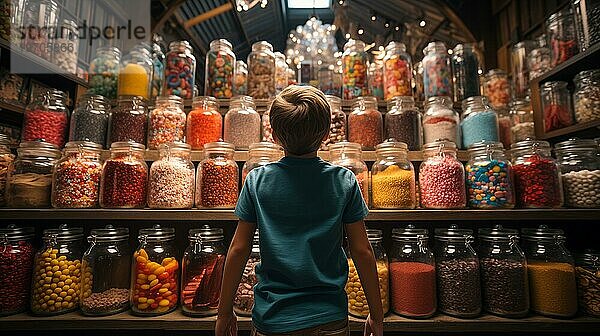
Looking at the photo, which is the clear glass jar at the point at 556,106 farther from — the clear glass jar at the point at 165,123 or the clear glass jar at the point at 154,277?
the clear glass jar at the point at 154,277

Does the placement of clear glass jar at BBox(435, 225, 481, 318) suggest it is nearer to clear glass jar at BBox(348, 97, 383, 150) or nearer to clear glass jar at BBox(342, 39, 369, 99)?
clear glass jar at BBox(348, 97, 383, 150)

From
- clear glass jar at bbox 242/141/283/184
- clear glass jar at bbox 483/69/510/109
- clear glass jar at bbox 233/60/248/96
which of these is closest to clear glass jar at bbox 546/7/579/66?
clear glass jar at bbox 483/69/510/109

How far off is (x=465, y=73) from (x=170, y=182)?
1.66 m

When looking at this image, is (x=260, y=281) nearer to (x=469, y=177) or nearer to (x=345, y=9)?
(x=469, y=177)

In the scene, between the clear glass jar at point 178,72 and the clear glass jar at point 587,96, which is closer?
the clear glass jar at point 587,96

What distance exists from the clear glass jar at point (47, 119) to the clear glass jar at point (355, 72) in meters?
1.49

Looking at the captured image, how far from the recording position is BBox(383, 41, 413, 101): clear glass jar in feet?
5.45

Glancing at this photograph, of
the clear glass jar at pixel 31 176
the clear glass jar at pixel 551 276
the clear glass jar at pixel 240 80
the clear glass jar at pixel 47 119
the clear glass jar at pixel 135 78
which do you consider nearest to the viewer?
the clear glass jar at pixel 551 276

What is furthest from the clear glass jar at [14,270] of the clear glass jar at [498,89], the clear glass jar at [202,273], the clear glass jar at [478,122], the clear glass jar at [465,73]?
the clear glass jar at [498,89]

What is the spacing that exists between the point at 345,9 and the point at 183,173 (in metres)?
2.57

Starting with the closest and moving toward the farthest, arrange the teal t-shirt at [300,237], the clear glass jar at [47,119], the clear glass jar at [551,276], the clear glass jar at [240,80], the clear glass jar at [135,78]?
the teal t-shirt at [300,237], the clear glass jar at [551,276], the clear glass jar at [47,119], the clear glass jar at [135,78], the clear glass jar at [240,80]

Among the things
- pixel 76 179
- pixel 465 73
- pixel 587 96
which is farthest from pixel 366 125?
pixel 76 179

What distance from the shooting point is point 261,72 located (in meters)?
1.67

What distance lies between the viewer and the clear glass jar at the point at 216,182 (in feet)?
4.33
